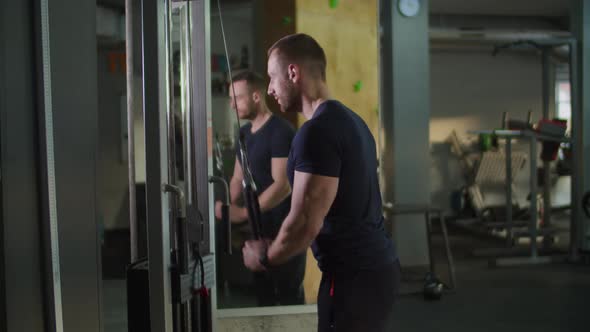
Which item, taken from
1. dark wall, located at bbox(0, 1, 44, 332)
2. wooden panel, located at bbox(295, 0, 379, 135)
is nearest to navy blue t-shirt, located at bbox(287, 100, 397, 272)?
dark wall, located at bbox(0, 1, 44, 332)

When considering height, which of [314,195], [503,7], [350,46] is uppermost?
[503,7]

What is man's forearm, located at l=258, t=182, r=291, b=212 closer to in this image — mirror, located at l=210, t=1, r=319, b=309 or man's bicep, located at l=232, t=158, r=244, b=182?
mirror, located at l=210, t=1, r=319, b=309

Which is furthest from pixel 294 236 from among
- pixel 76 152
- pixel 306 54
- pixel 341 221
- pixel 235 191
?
pixel 235 191

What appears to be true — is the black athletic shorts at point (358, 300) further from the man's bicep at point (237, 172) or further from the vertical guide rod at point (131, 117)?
the man's bicep at point (237, 172)

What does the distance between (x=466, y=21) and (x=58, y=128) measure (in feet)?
25.2

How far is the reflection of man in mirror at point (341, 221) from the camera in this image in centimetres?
172

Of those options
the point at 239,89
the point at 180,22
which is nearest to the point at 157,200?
the point at 180,22

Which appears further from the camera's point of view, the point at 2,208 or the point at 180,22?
the point at 2,208

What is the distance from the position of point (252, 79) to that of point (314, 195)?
138 cm

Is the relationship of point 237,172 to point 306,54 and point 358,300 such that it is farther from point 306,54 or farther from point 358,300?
point 358,300

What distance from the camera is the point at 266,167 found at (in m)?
2.72

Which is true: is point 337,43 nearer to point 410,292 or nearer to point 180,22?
point 180,22

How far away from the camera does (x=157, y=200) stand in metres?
1.46

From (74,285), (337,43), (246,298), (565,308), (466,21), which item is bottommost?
(565,308)
